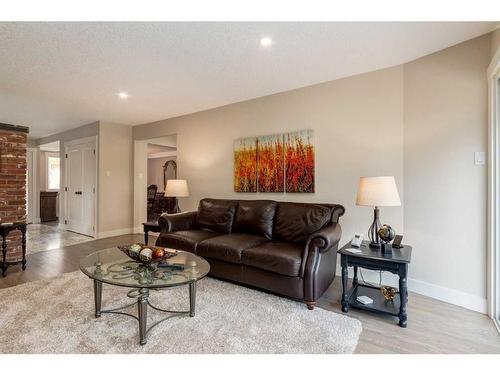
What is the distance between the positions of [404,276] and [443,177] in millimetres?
1098

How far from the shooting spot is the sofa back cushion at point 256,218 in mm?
3170

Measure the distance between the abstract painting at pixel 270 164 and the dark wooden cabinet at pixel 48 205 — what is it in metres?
7.19

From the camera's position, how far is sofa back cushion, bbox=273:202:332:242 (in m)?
Result: 2.85

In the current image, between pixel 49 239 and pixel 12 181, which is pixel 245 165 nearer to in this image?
pixel 12 181

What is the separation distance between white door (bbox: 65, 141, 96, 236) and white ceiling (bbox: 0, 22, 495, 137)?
1.72 meters

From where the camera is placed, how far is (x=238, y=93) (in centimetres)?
366

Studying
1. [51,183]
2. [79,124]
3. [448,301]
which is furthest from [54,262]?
[51,183]

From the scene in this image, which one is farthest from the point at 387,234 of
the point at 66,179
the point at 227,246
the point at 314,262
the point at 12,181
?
the point at 66,179

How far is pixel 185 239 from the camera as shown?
3.09 m

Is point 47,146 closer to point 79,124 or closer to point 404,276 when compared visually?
point 79,124

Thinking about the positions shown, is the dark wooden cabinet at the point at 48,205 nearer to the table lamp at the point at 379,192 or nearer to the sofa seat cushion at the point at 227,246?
the sofa seat cushion at the point at 227,246

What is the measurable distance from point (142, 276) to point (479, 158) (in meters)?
2.94

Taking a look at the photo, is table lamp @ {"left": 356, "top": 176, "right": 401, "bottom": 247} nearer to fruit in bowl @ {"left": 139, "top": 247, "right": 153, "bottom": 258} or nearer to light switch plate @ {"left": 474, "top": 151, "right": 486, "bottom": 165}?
light switch plate @ {"left": 474, "top": 151, "right": 486, "bottom": 165}

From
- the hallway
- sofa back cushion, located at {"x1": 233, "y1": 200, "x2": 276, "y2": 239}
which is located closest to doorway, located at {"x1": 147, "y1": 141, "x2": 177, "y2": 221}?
the hallway
